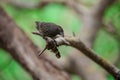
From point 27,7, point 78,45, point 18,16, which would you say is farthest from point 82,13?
point 78,45

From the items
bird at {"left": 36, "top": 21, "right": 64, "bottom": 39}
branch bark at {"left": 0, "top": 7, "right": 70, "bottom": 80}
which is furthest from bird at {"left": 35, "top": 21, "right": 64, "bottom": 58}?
branch bark at {"left": 0, "top": 7, "right": 70, "bottom": 80}

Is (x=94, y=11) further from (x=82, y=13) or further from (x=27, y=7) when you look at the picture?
(x=27, y=7)

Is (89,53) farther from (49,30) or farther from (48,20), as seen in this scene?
(48,20)

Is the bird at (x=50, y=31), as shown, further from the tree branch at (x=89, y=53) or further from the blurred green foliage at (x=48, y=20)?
the blurred green foliage at (x=48, y=20)

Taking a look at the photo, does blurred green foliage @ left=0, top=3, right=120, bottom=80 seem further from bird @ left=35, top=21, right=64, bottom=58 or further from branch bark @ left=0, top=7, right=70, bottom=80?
bird @ left=35, top=21, right=64, bottom=58

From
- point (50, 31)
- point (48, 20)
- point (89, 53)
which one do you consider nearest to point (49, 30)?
point (50, 31)
